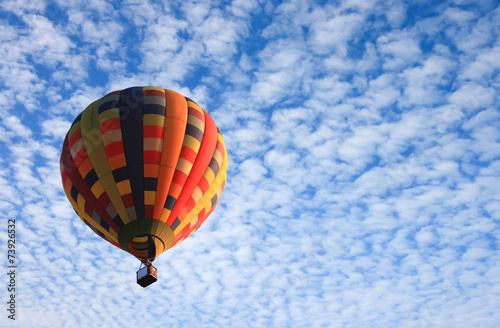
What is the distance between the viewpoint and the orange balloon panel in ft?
42.4

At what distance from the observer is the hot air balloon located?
42.4ft

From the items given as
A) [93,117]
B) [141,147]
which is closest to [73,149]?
[93,117]

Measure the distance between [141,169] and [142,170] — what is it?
0.04 m

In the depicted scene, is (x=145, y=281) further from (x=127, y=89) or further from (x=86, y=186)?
(x=127, y=89)

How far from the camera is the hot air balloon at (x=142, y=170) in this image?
42.4 ft

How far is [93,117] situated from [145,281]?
5.08 meters

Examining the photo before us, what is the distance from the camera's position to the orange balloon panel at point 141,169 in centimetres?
1293

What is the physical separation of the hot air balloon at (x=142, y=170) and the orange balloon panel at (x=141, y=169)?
3cm

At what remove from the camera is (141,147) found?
13.4m

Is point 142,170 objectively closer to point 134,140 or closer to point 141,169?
point 141,169

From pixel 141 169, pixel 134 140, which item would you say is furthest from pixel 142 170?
pixel 134 140

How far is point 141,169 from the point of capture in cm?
1316

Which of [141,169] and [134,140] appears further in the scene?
[134,140]

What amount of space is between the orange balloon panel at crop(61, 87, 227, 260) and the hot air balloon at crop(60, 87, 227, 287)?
0.03 meters
